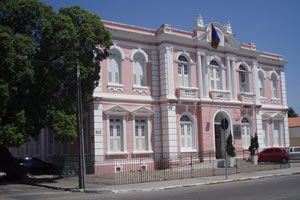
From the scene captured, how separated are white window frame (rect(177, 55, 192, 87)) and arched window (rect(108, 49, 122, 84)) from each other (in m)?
4.55

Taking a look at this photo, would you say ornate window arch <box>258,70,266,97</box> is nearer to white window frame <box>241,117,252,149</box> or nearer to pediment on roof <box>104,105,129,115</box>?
white window frame <box>241,117,252,149</box>

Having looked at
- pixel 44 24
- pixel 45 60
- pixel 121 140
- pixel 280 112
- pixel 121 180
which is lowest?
pixel 121 180

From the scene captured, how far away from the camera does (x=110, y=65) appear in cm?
2552

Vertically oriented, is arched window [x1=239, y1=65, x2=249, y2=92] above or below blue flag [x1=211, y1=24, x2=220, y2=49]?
below

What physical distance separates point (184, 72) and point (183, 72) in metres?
0.15

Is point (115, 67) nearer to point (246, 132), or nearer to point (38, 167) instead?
point (38, 167)

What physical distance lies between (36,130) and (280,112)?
77.3 ft

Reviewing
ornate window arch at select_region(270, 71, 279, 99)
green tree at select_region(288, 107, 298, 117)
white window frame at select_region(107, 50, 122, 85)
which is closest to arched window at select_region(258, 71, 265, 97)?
ornate window arch at select_region(270, 71, 279, 99)

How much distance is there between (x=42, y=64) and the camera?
1938 cm

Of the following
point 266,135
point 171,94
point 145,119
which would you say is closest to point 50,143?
point 145,119

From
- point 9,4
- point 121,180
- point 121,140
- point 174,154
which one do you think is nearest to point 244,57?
point 174,154

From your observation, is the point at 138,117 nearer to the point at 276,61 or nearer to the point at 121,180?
the point at 121,180

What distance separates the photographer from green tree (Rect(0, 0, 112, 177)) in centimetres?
1789

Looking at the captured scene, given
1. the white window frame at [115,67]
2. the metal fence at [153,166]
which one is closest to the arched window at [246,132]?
the metal fence at [153,166]
